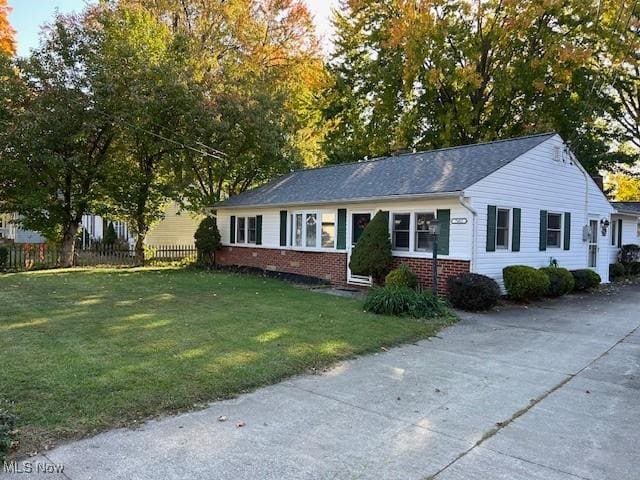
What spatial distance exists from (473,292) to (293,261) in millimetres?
7425

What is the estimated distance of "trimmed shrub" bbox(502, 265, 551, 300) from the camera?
11.5m

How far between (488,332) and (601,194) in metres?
11.1

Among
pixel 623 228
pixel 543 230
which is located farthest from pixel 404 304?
pixel 623 228

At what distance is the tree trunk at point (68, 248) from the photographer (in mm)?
18672

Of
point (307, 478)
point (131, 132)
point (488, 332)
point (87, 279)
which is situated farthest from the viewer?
point (131, 132)

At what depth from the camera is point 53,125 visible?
16672 millimetres

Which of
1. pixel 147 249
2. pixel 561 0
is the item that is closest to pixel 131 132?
pixel 147 249

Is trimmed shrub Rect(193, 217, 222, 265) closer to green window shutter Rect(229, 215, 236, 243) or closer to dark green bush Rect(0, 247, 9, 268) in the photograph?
green window shutter Rect(229, 215, 236, 243)

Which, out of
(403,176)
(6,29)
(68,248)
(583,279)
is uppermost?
(6,29)

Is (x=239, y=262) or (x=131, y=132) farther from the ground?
(x=131, y=132)

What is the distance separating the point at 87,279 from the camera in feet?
47.1

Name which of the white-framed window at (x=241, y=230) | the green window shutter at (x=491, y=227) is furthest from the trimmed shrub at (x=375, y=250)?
the white-framed window at (x=241, y=230)

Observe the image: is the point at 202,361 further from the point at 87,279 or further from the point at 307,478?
the point at 87,279

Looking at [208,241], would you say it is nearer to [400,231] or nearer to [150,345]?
[400,231]
